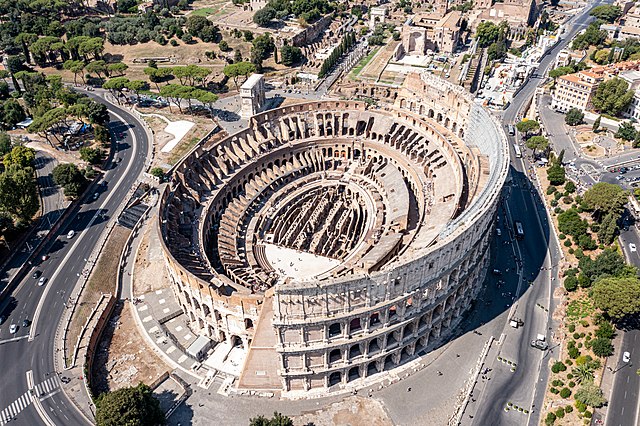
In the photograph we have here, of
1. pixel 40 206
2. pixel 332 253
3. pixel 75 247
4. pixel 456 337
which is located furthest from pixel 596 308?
pixel 40 206

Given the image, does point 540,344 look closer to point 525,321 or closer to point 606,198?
point 525,321

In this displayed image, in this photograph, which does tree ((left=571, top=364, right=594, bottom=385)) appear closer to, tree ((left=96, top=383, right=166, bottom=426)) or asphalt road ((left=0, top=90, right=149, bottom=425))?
tree ((left=96, top=383, right=166, bottom=426))

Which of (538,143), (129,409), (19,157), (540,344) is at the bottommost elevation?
(540,344)

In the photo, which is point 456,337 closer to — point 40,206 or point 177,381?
point 177,381

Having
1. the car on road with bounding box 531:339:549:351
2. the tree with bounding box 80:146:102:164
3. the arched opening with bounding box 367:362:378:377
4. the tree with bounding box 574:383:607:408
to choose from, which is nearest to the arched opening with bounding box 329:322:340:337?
the arched opening with bounding box 367:362:378:377

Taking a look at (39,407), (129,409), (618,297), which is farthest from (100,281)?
(618,297)
